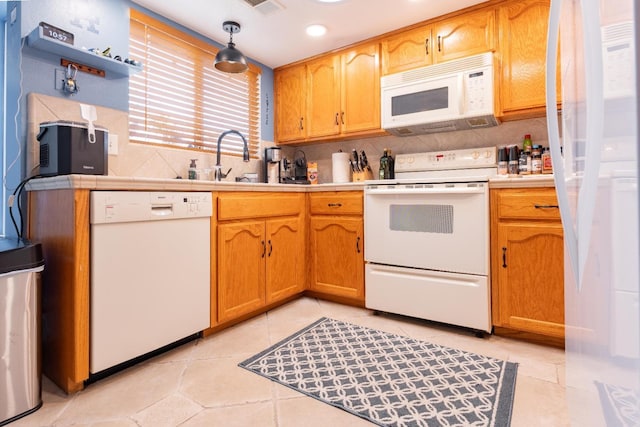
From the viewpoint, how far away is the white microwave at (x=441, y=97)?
2.24m

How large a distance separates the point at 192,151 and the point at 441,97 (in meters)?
1.85

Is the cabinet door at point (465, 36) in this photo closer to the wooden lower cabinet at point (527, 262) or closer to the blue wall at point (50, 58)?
the wooden lower cabinet at point (527, 262)

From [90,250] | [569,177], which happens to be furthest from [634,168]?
[90,250]

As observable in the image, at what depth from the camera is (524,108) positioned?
7.14 ft

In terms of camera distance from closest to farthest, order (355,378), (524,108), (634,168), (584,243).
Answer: (634,168) → (584,243) → (355,378) → (524,108)

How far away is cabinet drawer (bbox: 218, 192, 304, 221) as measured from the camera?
78.4 inches

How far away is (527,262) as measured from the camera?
185 centimetres

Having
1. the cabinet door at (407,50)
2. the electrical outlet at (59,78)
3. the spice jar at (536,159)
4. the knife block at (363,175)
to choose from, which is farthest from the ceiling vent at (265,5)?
the spice jar at (536,159)

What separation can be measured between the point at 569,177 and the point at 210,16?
2479 mm

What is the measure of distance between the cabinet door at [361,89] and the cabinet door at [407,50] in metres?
0.09

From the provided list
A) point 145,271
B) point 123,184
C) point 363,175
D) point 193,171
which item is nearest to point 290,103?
point 363,175

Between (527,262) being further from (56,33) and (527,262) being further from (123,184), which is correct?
(56,33)

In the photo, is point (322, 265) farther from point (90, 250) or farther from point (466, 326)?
point (90, 250)

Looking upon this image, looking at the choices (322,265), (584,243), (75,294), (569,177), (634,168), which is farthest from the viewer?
(322,265)
